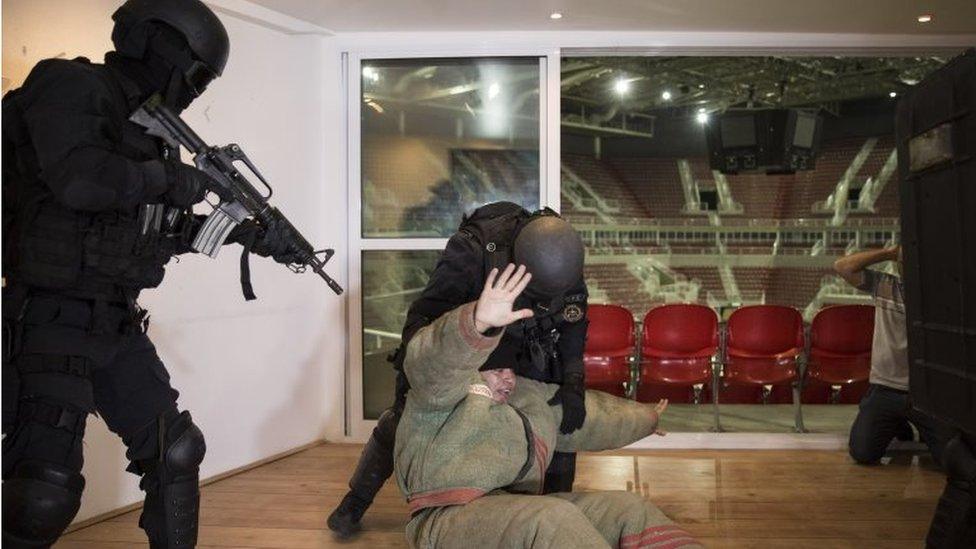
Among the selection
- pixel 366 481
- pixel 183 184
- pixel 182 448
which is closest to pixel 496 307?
pixel 183 184

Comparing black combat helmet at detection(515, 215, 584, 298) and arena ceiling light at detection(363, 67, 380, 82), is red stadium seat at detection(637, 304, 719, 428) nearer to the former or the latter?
arena ceiling light at detection(363, 67, 380, 82)

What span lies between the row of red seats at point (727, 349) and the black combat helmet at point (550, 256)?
3111 millimetres

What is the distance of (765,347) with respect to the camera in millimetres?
5488

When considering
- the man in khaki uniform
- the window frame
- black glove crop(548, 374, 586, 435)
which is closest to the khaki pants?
the man in khaki uniform

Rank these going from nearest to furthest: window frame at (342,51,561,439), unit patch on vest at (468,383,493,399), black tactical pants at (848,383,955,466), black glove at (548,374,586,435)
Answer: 1. unit patch on vest at (468,383,493,399)
2. black glove at (548,374,586,435)
3. black tactical pants at (848,383,955,466)
4. window frame at (342,51,561,439)

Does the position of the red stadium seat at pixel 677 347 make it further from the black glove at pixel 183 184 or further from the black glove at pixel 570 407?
the black glove at pixel 183 184

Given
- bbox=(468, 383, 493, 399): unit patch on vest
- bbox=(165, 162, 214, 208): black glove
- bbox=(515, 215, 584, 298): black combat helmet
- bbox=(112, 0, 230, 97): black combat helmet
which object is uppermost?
bbox=(112, 0, 230, 97): black combat helmet

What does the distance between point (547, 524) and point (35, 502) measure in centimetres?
134

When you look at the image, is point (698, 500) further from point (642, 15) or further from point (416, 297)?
point (642, 15)

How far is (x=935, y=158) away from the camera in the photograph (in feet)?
7.75

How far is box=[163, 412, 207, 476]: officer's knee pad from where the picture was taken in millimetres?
2484

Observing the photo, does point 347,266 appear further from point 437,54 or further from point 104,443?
point 104,443

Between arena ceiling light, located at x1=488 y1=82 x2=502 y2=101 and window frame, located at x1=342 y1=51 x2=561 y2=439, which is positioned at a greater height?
arena ceiling light, located at x1=488 y1=82 x2=502 y2=101

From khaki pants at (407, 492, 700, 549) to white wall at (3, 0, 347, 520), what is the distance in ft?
7.34
